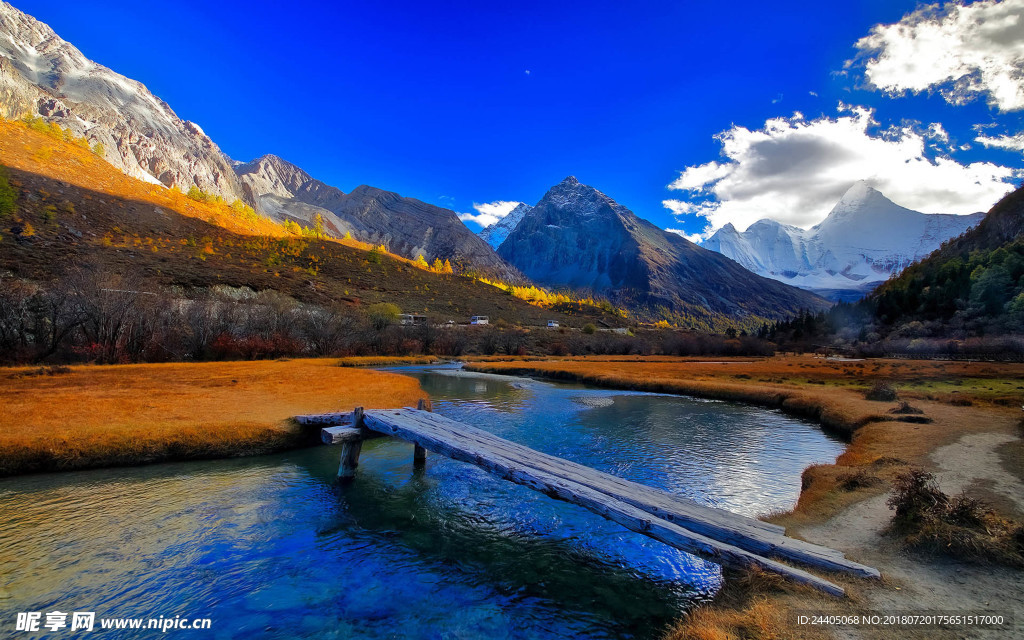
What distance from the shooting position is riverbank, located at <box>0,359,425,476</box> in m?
14.3

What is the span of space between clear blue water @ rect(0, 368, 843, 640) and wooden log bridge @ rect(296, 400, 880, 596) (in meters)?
1.38

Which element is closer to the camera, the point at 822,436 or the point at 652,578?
the point at 652,578

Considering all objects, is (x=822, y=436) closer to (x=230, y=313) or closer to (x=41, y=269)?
(x=230, y=313)

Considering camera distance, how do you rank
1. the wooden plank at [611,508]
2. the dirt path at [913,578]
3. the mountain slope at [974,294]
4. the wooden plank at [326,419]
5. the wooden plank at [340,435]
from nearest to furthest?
the dirt path at [913,578] → the wooden plank at [611,508] → the wooden plank at [340,435] → the wooden plank at [326,419] → the mountain slope at [974,294]

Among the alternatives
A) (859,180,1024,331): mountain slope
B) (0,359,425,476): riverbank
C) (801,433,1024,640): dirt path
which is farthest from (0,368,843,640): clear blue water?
(859,180,1024,331): mountain slope

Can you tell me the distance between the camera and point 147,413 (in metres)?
18.6

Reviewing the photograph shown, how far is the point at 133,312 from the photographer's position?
43281mm

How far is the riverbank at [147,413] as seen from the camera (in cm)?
1431

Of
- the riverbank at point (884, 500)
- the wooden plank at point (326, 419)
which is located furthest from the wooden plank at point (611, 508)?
the wooden plank at point (326, 419)

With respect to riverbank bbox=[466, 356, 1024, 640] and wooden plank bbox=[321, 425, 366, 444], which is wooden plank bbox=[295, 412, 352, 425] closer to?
wooden plank bbox=[321, 425, 366, 444]

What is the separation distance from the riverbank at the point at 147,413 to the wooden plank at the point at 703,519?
1170cm

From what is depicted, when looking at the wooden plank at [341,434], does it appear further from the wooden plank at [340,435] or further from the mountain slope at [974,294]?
the mountain slope at [974,294]

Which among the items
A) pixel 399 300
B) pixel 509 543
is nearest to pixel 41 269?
pixel 399 300

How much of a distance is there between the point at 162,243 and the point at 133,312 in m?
83.9
